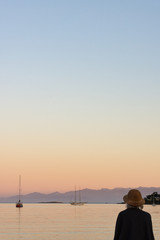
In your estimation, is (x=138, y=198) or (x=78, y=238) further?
(x=78, y=238)

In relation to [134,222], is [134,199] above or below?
above

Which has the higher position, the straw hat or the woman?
the straw hat

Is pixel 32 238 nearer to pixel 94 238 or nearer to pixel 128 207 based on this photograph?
pixel 94 238

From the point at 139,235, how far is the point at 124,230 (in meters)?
0.30

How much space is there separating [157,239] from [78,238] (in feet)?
31.9

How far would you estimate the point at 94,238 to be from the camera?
50.1m

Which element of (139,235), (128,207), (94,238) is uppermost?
(128,207)

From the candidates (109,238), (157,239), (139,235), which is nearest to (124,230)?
(139,235)

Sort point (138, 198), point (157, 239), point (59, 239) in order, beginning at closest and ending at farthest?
point (138, 198), point (157, 239), point (59, 239)

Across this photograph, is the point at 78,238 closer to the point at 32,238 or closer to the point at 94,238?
the point at 94,238

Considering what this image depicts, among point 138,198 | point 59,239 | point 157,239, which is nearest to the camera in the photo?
point 138,198

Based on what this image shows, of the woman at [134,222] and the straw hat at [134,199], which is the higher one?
the straw hat at [134,199]

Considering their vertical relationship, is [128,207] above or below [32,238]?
above

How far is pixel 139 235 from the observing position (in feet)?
27.1
